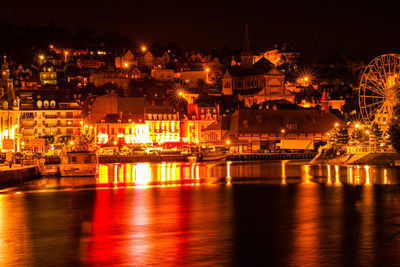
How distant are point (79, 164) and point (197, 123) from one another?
62.1 meters

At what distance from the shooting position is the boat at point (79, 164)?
7575cm

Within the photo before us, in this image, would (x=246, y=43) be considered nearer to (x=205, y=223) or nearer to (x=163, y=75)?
(x=163, y=75)

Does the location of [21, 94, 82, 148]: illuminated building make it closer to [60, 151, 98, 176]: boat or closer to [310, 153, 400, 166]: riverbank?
[60, 151, 98, 176]: boat

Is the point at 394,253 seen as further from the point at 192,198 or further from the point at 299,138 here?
the point at 299,138

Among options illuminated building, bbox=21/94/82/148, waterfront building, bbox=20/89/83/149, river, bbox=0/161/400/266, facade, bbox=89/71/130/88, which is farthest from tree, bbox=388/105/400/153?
facade, bbox=89/71/130/88

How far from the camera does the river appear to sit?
29656mm

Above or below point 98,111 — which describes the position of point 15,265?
below

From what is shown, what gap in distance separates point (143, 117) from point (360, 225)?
97763mm

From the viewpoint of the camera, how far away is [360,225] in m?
37.2

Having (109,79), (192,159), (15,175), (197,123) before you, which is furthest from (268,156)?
(109,79)

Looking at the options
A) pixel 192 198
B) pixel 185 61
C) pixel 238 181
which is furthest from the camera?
pixel 185 61

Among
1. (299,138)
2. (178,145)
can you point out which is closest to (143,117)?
(178,145)

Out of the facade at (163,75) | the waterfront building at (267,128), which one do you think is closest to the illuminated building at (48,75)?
the facade at (163,75)

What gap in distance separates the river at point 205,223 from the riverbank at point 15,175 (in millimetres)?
2386
